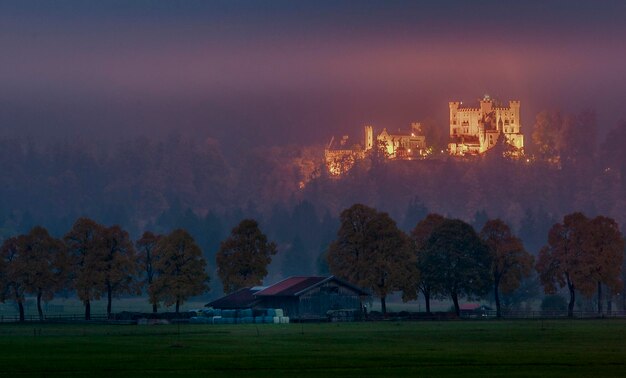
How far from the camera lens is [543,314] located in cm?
15625

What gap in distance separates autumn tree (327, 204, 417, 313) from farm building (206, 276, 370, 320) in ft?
7.52

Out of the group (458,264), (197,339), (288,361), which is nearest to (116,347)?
(197,339)

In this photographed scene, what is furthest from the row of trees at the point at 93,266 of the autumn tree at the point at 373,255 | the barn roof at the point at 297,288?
the autumn tree at the point at 373,255

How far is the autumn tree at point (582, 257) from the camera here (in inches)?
6142

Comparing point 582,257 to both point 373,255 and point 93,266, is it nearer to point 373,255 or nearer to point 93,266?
point 373,255

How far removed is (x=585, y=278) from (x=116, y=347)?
72.4m

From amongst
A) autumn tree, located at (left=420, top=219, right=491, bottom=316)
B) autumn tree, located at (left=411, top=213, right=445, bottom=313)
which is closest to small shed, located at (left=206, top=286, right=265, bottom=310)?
autumn tree, located at (left=411, top=213, right=445, bottom=313)

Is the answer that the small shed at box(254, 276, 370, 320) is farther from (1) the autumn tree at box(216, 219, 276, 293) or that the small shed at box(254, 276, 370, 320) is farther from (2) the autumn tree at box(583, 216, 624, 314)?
(2) the autumn tree at box(583, 216, 624, 314)

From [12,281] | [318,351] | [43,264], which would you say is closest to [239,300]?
[43,264]

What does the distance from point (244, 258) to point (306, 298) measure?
37.1 ft

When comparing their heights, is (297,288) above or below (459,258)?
below

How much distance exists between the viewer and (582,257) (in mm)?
157750

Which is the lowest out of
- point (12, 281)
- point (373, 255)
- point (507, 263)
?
point (12, 281)

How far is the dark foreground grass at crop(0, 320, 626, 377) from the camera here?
259 ft
